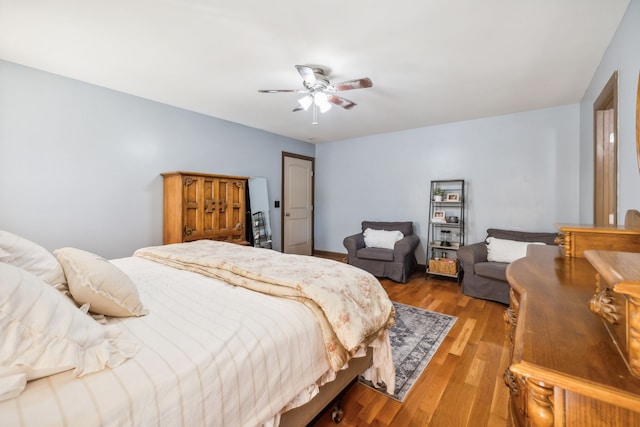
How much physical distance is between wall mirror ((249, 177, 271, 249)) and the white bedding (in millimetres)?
2832

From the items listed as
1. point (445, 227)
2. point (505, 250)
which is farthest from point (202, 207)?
point (505, 250)

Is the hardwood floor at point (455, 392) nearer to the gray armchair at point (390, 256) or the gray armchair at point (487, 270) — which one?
the gray armchair at point (487, 270)

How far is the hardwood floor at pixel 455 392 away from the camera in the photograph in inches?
62.1

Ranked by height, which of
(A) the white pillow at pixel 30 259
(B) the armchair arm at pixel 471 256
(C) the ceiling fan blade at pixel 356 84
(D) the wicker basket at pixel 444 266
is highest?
(C) the ceiling fan blade at pixel 356 84

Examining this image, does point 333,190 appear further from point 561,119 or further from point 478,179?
point 561,119

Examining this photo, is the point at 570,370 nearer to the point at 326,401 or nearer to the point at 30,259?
the point at 326,401

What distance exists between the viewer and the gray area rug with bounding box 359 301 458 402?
6.30 ft

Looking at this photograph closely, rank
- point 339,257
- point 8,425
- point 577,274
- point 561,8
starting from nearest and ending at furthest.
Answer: point 8,425 → point 577,274 → point 561,8 → point 339,257

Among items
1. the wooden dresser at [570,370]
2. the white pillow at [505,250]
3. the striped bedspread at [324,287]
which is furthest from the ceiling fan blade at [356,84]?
the white pillow at [505,250]

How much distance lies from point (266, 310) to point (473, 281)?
10.3 ft

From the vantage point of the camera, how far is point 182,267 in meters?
1.93

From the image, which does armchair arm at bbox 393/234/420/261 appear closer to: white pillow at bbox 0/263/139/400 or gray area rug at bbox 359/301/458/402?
gray area rug at bbox 359/301/458/402

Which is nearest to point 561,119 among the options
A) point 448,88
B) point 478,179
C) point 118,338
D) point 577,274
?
point 478,179

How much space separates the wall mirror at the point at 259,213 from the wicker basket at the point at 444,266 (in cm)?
262
